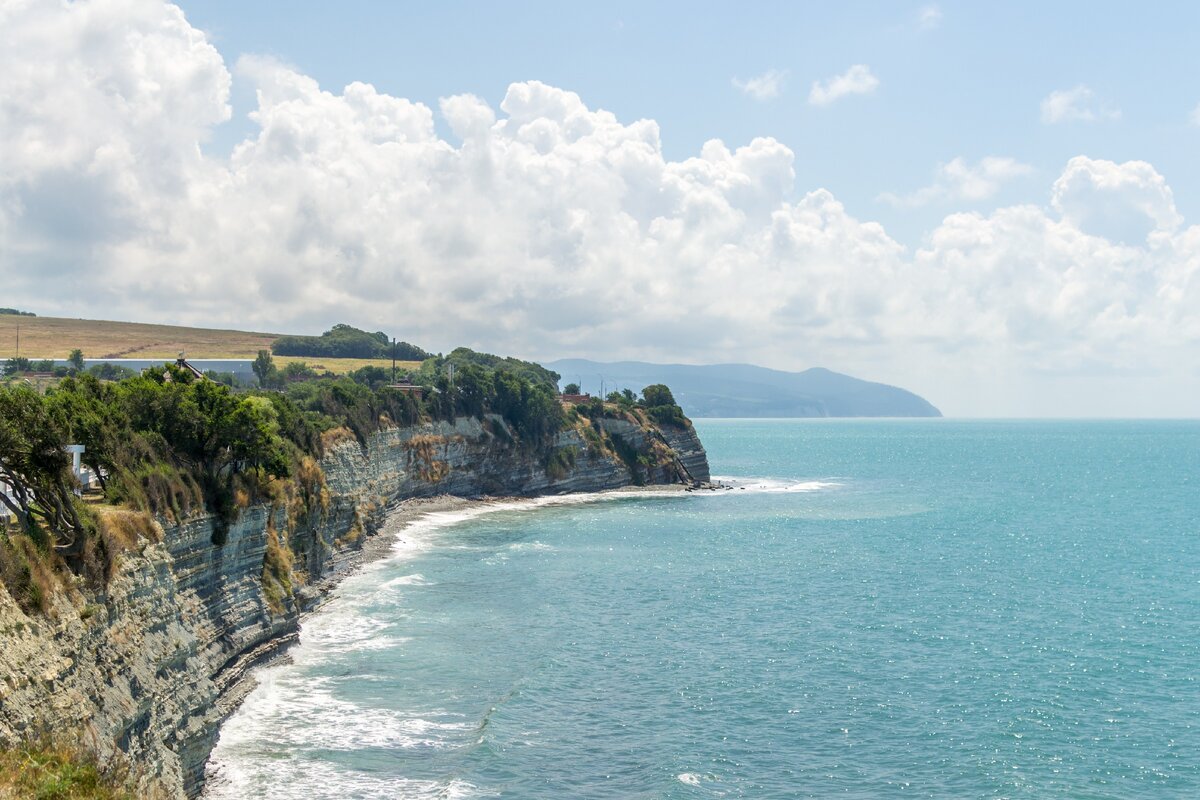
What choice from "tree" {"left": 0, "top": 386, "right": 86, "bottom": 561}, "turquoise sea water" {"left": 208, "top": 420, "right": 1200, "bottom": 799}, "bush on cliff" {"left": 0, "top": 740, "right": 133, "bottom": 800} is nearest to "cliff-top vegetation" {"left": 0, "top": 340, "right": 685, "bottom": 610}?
"tree" {"left": 0, "top": 386, "right": 86, "bottom": 561}

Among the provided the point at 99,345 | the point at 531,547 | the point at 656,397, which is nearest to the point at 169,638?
the point at 531,547

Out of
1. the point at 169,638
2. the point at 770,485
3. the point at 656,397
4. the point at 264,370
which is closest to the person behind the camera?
the point at 169,638

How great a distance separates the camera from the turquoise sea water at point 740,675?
35.7m

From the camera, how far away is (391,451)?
105375 millimetres

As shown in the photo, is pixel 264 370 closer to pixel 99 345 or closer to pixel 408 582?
pixel 99 345

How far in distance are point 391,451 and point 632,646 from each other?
195ft

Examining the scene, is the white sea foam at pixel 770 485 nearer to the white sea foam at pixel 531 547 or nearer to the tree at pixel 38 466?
the white sea foam at pixel 531 547

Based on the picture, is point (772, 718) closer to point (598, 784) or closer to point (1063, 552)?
point (598, 784)

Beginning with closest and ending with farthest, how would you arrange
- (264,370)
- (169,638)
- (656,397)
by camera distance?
(169,638) < (264,370) < (656,397)

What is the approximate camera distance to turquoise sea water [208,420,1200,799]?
1406 inches

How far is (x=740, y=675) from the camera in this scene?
47406 mm

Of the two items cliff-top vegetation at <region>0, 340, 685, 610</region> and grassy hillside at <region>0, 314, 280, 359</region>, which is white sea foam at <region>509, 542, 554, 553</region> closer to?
cliff-top vegetation at <region>0, 340, 685, 610</region>

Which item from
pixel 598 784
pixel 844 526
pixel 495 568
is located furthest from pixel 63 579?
pixel 844 526

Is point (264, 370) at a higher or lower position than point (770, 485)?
higher
